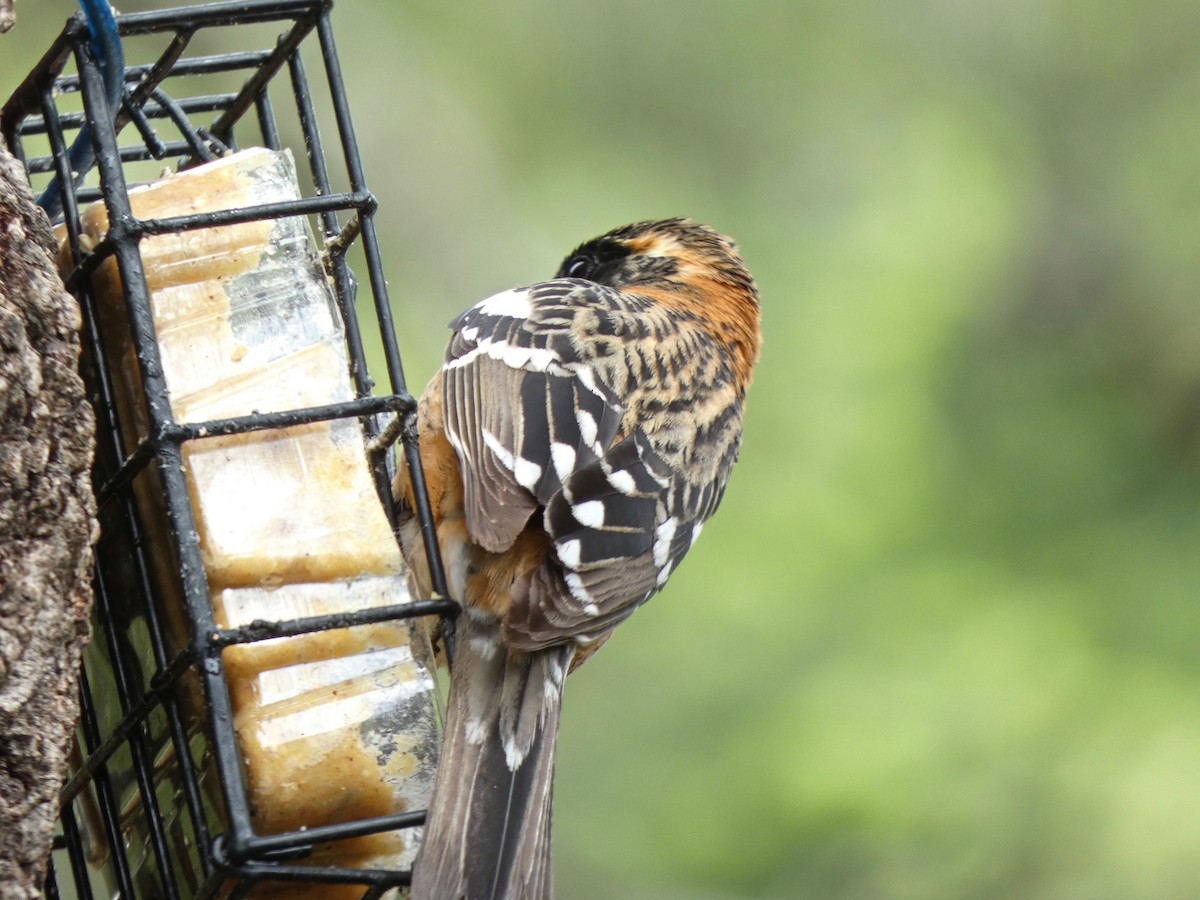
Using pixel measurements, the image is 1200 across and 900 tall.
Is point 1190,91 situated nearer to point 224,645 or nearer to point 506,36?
point 506,36

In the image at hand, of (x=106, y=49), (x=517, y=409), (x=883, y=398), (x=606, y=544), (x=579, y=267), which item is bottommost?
(x=883, y=398)

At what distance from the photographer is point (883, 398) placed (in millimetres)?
5309

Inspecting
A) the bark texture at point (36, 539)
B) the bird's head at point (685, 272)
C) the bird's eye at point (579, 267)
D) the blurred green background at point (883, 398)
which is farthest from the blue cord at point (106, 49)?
the blurred green background at point (883, 398)

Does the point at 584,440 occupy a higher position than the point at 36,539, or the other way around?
the point at 36,539

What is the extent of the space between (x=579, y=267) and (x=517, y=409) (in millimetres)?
1351

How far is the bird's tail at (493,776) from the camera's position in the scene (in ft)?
7.27

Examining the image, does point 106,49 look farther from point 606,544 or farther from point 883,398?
point 883,398

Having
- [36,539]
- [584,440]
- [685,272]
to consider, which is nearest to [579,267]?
[685,272]

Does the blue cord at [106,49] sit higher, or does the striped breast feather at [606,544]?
the blue cord at [106,49]

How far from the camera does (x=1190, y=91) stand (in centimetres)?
651

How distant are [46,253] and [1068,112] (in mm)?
5393

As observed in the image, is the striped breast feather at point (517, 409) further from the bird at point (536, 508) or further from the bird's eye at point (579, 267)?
the bird's eye at point (579, 267)

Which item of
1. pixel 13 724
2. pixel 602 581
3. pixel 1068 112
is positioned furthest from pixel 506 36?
pixel 13 724

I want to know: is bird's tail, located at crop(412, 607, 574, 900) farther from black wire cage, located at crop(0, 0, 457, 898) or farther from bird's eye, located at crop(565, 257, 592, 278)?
bird's eye, located at crop(565, 257, 592, 278)
